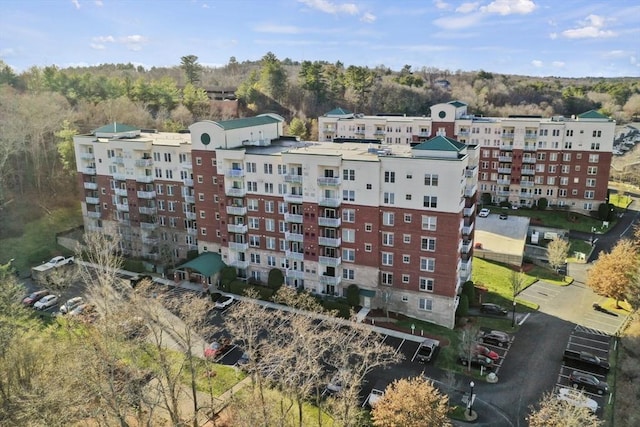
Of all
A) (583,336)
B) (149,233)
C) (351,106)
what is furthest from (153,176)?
(351,106)

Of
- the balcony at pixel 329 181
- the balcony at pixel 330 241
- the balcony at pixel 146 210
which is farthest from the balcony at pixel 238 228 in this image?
the balcony at pixel 146 210

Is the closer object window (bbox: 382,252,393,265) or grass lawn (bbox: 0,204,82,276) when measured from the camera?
window (bbox: 382,252,393,265)

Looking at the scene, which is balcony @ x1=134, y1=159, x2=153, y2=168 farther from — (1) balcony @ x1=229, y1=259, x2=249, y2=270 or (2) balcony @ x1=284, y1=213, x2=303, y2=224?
(2) balcony @ x1=284, y1=213, x2=303, y2=224

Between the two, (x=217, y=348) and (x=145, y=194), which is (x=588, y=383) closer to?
(x=217, y=348)

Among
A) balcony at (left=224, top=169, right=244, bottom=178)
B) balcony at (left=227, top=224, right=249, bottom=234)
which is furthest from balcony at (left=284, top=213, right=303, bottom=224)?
balcony at (left=224, top=169, right=244, bottom=178)

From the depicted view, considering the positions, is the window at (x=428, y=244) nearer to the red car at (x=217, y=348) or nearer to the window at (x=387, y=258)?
the window at (x=387, y=258)

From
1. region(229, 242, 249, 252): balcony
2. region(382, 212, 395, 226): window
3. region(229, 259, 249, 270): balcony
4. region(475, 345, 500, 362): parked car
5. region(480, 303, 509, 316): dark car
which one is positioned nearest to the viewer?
region(475, 345, 500, 362): parked car
